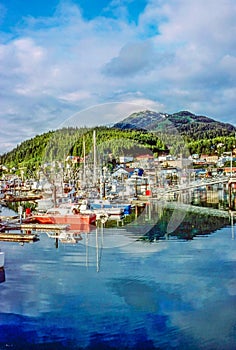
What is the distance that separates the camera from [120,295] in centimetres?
538

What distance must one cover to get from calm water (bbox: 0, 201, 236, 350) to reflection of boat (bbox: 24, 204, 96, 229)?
2.54m

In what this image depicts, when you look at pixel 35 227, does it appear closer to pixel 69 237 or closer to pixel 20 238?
pixel 20 238

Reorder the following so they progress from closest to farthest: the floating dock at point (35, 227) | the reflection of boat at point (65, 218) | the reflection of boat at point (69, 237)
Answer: the reflection of boat at point (69, 237) → the floating dock at point (35, 227) → the reflection of boat at point (65, 218)

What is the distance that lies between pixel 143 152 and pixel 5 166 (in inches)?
1203

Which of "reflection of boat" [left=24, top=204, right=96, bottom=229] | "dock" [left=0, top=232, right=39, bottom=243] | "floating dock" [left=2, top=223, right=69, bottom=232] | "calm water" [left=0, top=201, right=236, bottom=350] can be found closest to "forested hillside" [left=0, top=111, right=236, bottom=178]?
"reflection of boat" [left=24, top=204, right=96, bottom=229]

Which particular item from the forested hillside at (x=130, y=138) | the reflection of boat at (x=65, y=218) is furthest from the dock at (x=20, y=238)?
the forested hillside at (x=130, y=138)

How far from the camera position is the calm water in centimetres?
410

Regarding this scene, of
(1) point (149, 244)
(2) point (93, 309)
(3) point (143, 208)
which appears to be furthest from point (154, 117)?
(3) point (143, 208)

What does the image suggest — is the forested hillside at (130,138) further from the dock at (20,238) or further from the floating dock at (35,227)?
the dock at (20,238)

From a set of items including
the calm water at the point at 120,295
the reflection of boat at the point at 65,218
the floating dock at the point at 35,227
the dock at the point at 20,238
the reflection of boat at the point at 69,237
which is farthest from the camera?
the reflection of boat at the point at 65,218

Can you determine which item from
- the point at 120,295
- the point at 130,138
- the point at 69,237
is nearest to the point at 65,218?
the point at 69,237

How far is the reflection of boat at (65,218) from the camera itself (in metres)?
11.8

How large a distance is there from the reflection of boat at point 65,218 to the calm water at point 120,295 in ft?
8.33

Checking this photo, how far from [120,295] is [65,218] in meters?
6.82
